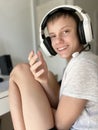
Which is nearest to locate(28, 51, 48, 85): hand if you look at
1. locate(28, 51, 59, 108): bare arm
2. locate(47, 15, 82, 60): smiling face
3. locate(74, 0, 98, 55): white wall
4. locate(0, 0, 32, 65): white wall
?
locate(28, 51, 59, 108): bare arm

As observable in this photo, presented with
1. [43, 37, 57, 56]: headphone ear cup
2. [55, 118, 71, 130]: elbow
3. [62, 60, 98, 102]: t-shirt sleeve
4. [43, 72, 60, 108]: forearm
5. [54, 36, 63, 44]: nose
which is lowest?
[55, 118, 71, 130]: elbow

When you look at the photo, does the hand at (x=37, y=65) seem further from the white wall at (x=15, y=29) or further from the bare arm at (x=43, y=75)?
the white wall at (x=15, y=29)

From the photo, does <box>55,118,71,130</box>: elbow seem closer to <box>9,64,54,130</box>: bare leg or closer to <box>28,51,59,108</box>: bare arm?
<box>9,64,54,130</box>: bare leg

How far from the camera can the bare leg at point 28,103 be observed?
876 mm

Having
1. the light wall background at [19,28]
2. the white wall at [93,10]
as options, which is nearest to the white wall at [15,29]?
the light wall background at [19,28]

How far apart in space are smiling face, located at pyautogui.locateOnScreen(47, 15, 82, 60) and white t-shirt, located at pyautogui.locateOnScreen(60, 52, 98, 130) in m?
0.08

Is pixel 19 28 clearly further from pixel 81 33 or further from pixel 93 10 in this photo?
pixel 81 33

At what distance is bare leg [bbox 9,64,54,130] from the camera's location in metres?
0.88

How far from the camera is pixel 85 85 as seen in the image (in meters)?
0.81

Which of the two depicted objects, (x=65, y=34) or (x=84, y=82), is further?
(x=65, y=34)

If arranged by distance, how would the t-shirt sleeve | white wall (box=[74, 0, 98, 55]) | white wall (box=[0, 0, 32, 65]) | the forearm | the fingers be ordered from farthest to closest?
white wall (box=[74, 0, 98, 55])
white wall (box=[0, 0, 32, 65])
the forearm
the fingers
the t-shirt sleeve

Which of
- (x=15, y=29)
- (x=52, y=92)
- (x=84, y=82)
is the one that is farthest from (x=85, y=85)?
(x=15, y=29)

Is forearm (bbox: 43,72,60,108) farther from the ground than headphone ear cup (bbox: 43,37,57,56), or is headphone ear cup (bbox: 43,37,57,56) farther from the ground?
headphone ear cup (bbox: 43,37,57,56)

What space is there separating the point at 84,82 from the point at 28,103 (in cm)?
24
